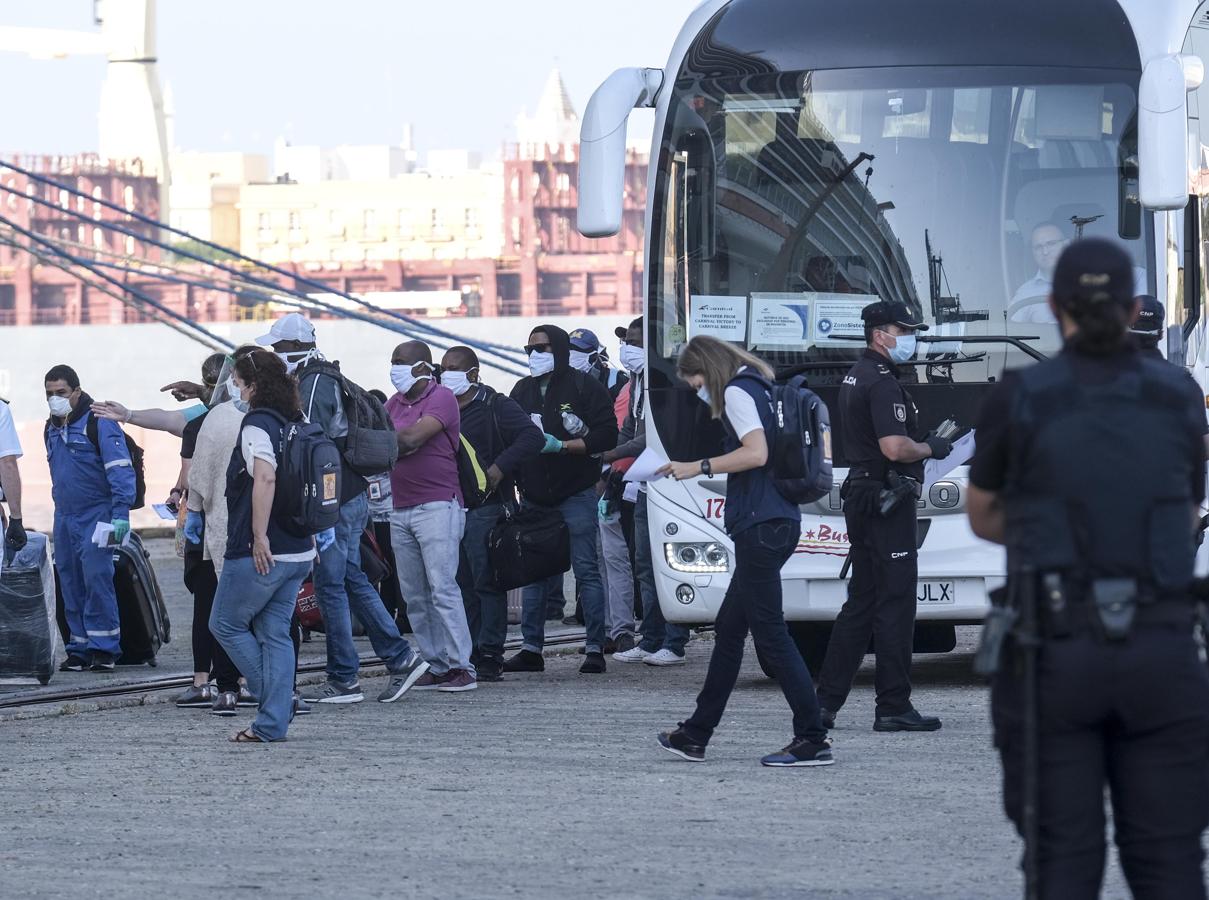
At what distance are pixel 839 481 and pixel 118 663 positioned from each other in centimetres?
430

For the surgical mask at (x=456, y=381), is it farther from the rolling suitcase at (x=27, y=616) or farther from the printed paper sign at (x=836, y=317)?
the rolling suitcase at (x=27, y=616)

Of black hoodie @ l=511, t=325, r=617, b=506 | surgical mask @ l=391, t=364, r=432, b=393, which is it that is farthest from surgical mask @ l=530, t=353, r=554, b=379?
surgical mask @ l=391, t=364, r=432, b=393

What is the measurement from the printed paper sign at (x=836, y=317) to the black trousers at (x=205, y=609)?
2.78 metres

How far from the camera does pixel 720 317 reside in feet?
30.5

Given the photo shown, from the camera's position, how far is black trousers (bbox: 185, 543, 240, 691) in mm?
9023

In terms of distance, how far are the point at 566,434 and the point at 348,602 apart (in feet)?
5.19

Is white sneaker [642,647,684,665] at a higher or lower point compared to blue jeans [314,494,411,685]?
lower

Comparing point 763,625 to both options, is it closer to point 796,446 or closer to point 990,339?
point 796,446

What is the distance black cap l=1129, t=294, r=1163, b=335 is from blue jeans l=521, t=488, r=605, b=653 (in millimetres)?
3135

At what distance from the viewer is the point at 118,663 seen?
1133 cm

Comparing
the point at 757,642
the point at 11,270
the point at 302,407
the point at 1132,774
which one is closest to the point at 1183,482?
the point at 1132,774

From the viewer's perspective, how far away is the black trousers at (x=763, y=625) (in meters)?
7.11

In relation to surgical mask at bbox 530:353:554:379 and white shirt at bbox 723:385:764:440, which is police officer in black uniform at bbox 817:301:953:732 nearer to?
white shirt at bbox 723:385:764:440

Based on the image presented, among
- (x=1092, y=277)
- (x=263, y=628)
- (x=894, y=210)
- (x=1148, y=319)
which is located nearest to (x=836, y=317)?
(x=894, y=210)
